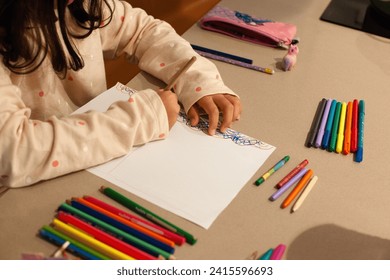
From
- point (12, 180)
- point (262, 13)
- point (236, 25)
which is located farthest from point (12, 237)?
point (262, 13)

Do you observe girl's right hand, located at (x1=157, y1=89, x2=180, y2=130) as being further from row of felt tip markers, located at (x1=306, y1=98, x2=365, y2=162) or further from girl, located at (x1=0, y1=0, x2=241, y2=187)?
row of felt tip markers, located at (x1=306, y1=98, x2=365, y2=162)

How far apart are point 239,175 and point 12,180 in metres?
0.32

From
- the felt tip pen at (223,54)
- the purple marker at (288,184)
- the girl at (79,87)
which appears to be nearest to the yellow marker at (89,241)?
the girl at (79,87)

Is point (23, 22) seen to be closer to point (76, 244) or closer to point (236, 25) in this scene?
point (76, 244)

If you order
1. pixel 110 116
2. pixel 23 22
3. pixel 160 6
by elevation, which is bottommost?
pixel 160 6

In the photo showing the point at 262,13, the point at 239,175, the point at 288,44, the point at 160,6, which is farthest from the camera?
the point at 160,6

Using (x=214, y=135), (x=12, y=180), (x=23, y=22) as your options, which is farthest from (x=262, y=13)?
(x=12, y=180)

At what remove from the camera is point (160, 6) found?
1.77 meters

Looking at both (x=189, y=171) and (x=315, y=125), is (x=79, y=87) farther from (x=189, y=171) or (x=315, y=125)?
(x=315, y=125)

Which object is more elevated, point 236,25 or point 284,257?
point 236,25

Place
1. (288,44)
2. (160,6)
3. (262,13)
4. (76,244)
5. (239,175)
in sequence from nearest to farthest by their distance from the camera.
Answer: (76,244) → (239,175) → (288,44) → (262,13) → (160,6)

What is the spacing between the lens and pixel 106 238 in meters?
0.53

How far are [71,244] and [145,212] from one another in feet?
0.33

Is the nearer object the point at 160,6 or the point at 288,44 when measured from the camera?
the point at 288,44
